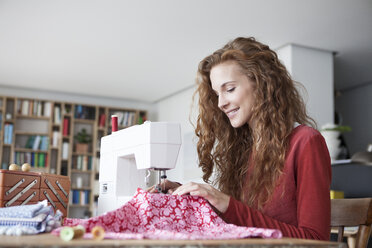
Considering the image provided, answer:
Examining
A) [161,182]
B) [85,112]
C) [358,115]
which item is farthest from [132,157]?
[85,112]

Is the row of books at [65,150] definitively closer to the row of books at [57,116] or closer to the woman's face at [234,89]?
the row of books at [57,116]

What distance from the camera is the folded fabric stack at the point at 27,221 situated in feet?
3.18

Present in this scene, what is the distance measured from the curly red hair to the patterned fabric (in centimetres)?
32

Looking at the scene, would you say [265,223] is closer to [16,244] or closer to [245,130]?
[245,130]

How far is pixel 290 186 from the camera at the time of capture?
1457mm

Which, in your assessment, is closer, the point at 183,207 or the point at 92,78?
the point at 183,207

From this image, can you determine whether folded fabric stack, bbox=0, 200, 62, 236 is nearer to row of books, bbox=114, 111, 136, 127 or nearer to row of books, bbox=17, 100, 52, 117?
row of books, bbox=17, 100, 52, 117

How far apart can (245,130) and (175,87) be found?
18.1 feet

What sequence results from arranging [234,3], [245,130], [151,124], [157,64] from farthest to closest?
1. [157,64]
2. [234,3]
3. [245,130]
4. [151,124]

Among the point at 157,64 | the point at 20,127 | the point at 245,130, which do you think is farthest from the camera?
the point at 20,127

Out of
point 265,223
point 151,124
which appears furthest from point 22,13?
point 265,223

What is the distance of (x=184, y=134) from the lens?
7402mm

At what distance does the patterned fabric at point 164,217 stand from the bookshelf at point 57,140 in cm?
658

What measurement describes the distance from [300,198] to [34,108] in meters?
6.90
